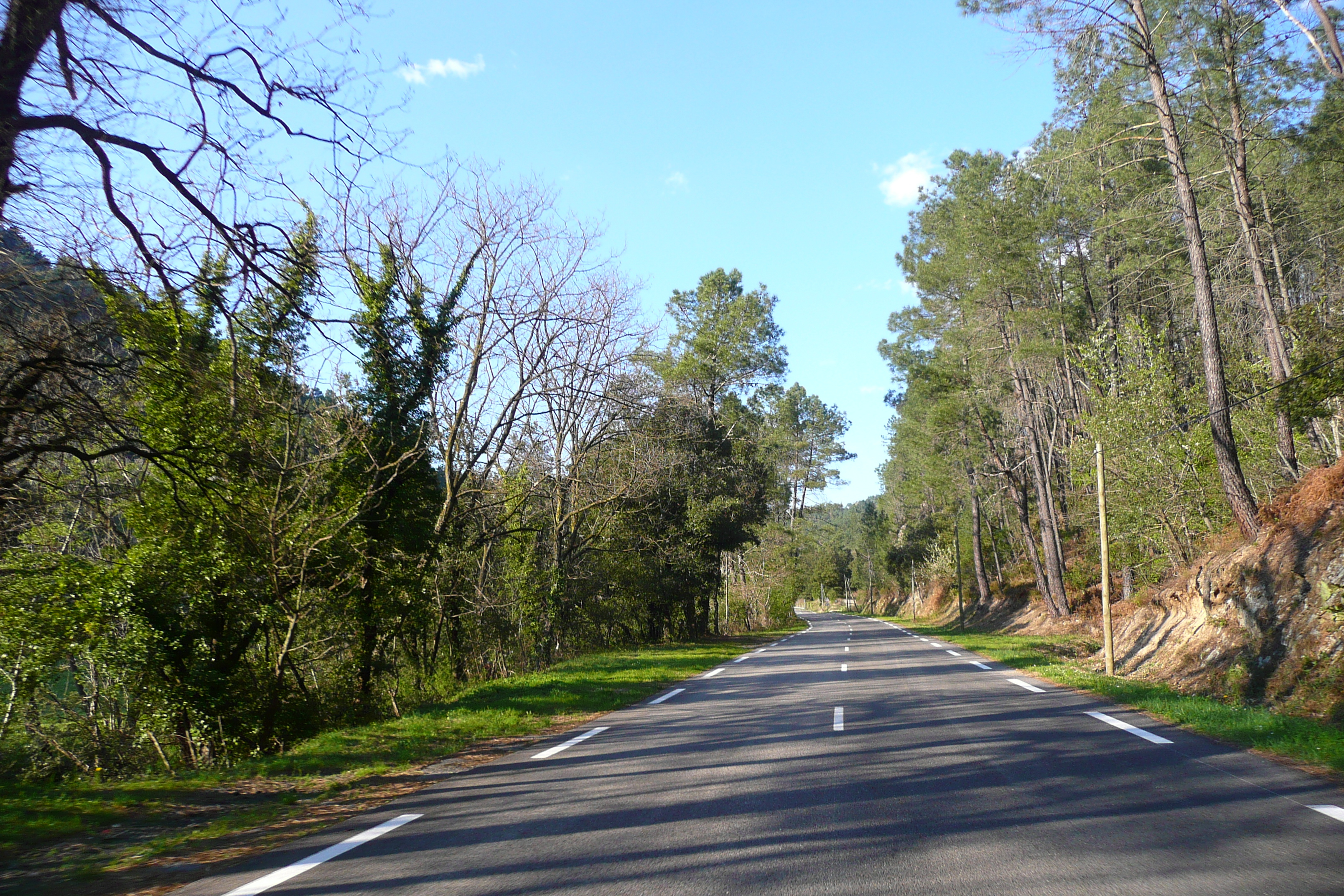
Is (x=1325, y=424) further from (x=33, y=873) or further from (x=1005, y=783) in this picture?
(x=33, y=873)

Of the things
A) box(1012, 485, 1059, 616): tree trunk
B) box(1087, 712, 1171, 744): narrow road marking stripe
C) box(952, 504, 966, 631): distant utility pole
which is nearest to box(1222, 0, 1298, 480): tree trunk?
box(1087, 712, 1171, 744): narrow road marking stripe

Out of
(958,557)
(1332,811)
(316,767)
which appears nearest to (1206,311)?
(1332,811)

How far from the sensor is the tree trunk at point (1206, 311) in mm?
15844

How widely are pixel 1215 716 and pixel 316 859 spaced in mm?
10203

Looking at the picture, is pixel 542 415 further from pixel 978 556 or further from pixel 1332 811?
pixel 978 556

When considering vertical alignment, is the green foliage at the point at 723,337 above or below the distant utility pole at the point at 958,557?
above

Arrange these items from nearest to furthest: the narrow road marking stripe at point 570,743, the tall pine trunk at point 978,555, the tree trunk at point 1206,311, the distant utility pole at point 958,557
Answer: the narrow road marking stripe at point 570,743 → the tree trunk at point 1206,311 → the distant utility pole at point 958,557 → the tall pine trunk at point 978,555

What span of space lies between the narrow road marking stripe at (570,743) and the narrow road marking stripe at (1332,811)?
663 centimetres

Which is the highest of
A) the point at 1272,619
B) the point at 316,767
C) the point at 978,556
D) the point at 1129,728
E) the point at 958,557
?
the point at 978,556

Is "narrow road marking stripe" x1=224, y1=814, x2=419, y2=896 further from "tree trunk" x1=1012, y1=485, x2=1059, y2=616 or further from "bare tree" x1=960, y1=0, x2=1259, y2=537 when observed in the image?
"tree trunk" x1=1012, y1=485, x2=1059, y2=616

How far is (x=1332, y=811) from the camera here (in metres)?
5.48

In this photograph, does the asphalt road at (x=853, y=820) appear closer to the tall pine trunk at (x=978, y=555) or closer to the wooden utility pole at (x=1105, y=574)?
the wooden utility pole at (x=1105, y=574)

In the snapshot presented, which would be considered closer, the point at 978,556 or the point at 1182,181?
the point at 1182,181

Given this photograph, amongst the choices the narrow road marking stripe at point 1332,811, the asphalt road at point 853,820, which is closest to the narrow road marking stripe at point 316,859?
the asphalt road at point 853,820
